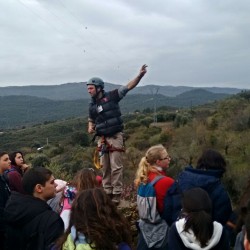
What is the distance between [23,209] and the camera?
3.85 metres

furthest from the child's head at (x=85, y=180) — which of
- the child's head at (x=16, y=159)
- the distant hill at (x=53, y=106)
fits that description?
the distant hill at (x=53, y=106)

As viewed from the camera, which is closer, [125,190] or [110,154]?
[110,154]

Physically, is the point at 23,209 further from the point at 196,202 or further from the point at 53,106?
the point at 53,106

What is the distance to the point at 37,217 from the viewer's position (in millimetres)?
3809

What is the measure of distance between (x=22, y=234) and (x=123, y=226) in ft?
3.66

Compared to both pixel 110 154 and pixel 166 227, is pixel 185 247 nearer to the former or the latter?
pixel 166 227

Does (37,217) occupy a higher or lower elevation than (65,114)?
higher

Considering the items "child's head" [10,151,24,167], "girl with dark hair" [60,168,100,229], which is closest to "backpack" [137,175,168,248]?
"girl with dark hair" [60,168,100,229]

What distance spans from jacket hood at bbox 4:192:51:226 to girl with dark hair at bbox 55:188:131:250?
0.68 m

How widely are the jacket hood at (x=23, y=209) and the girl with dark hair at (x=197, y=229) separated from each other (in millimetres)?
1172

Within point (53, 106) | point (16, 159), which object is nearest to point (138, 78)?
point (16, 159)

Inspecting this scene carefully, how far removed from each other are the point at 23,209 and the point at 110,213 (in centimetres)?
101

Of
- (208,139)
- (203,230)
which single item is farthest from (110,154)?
(208,139)

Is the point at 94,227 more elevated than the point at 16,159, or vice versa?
the point at 94,227
